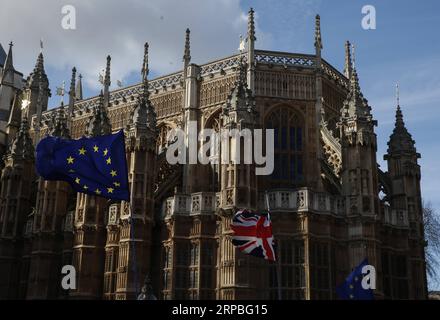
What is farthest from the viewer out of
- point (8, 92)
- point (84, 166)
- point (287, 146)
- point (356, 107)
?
point (8, 92)

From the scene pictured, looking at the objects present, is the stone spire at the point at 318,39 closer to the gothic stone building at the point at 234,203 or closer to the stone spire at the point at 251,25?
the gothic stone building at the point at 234,203

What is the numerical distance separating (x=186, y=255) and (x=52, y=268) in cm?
1012

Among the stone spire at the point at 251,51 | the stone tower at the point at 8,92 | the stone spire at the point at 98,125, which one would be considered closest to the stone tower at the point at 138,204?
the stone spire at the point at 98,125

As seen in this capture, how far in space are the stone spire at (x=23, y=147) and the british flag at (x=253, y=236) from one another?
22979 millimetres

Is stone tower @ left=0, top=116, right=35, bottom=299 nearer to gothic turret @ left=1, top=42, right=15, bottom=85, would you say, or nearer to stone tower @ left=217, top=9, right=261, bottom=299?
gothic turret @ left=1, top=42, right=15, bottom=85

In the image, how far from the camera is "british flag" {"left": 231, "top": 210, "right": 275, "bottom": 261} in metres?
26.7

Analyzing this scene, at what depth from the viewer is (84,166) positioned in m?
22.8

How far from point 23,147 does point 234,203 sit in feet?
65.6

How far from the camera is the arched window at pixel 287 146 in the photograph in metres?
36.8

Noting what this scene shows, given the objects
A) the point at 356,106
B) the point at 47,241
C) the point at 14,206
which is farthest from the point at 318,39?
the point at 14,206

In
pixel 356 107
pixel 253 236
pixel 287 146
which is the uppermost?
pixel 356 107

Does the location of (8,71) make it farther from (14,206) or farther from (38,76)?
(14,206)

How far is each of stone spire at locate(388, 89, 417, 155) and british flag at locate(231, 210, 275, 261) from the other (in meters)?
15.2

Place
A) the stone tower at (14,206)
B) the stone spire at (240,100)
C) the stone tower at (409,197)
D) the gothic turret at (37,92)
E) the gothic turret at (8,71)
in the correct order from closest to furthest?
1. the stone spire at (240,100)
2. the stone tower at (409,197)
3. the stone tower at (14,206)
4. the gothic turret at (37,92)
5. the gothic turret at (8,71)
